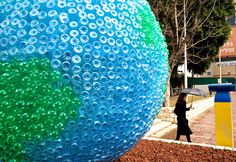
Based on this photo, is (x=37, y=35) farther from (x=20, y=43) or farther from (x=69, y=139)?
(x=69, y=139)

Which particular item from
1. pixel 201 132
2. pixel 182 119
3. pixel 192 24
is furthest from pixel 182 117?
pixel 192 24

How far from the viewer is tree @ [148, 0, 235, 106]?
614 inches

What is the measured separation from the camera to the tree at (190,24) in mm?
15602

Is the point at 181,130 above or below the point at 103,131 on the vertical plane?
below

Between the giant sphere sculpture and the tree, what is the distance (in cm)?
1141

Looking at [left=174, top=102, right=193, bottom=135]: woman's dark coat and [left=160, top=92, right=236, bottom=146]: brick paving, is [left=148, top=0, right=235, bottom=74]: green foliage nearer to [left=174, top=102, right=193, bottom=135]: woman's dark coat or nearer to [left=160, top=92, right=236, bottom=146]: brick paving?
[left=160, top=92, right=236, bottom=146]: brick paving

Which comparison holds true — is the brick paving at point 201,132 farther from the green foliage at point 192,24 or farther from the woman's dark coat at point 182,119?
the green foliage at point 192,24

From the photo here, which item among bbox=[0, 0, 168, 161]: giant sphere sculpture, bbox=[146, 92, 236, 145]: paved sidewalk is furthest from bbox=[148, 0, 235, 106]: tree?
bbox=[0, 0, 168, 161]: giant sphere sculpture

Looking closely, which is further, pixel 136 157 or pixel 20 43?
pixel 136 157

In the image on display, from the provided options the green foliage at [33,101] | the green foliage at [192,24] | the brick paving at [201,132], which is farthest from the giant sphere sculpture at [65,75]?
the green foliage at [192,24]

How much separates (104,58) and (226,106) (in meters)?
5.30

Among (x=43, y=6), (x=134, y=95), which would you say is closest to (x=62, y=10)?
(x=43, y=6)

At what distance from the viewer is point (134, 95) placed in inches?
135

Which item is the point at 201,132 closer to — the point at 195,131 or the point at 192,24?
the point at 195,131
